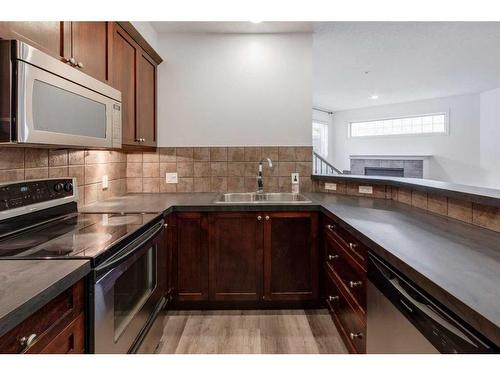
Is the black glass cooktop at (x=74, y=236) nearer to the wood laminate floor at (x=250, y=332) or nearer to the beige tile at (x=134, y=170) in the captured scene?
the wood laminate floor at (x=250, y=332)

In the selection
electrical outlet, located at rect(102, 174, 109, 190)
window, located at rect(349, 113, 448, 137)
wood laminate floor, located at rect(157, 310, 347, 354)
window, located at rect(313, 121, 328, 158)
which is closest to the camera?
wood laminate floor, located at rect(157, 310, 347, 354)

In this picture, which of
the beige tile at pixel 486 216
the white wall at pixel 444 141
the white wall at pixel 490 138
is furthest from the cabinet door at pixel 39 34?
the white wall at pixel 444 141

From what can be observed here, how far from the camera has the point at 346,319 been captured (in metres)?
1.93

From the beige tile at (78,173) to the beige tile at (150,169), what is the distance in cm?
86

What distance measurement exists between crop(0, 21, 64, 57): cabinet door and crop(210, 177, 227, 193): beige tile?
182 cm

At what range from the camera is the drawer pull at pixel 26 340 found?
815mm

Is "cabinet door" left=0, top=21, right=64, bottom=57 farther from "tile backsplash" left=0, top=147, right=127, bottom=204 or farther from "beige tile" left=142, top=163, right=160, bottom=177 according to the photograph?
"beige tile" left=142, top=163, right=160, bottom=177

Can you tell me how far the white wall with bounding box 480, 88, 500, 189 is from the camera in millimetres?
6223

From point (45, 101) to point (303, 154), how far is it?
7.54ft

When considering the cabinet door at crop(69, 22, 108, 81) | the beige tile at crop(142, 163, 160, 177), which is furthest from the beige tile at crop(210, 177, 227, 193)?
the cabinet door at crop(69, 22, 108, 81)

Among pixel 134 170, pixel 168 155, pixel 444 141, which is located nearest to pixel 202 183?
pixel 168 155
